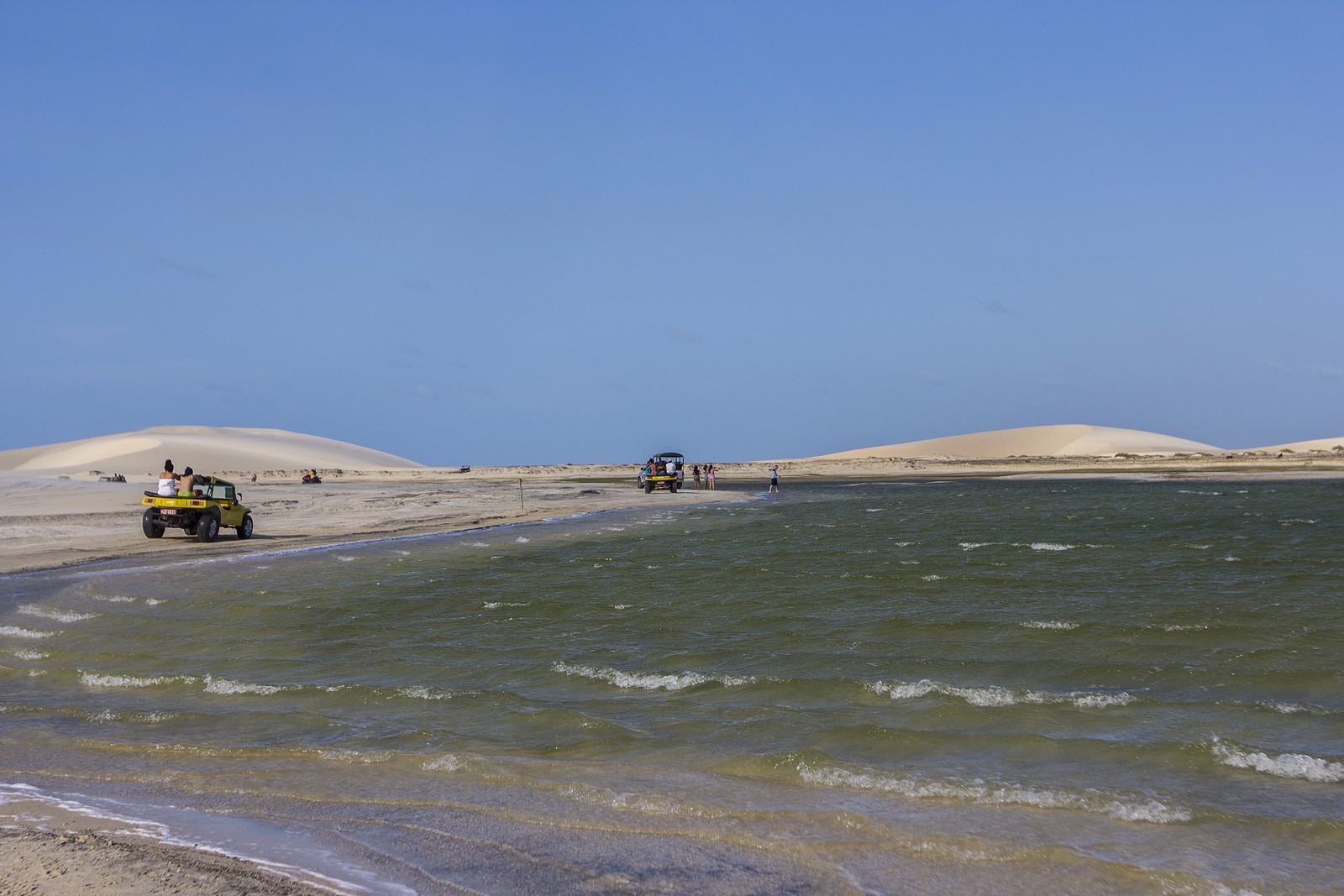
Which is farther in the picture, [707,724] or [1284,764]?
[707,724]

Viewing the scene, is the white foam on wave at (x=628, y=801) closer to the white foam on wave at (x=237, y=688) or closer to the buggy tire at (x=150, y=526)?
the white foam on wave at (x=237, y=688)

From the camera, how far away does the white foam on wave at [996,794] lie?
7.46 meters

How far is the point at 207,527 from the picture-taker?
30391mm

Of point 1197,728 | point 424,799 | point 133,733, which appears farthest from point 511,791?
point 1197,728

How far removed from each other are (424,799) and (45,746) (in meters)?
3.99

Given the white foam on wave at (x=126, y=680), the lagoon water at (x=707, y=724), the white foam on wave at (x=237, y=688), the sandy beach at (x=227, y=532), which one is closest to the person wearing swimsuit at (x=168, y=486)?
the sandy beach at (x=227, y=532)

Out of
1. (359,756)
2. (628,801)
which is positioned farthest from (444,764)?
(628,801)

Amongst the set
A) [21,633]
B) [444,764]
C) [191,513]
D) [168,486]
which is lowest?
[444,764]

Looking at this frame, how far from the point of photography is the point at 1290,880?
620 centimetres

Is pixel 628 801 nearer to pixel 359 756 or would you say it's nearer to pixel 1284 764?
pixel 359 756

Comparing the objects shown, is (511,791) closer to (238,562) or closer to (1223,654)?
(1223,654)

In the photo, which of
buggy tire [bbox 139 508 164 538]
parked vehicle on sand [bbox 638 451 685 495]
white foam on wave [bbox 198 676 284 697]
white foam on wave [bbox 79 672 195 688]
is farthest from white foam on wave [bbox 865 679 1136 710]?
parked vehicle on sand [bbox 638 451 685 495]

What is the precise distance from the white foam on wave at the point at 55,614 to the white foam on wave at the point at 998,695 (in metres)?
12.7

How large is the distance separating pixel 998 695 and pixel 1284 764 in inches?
119
